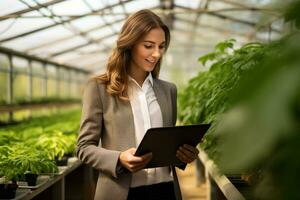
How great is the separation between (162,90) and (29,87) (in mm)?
8972

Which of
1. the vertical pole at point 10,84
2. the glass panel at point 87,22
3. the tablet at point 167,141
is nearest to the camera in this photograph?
the tablet at point 167,141

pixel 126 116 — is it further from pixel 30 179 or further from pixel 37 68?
pixel 37 68

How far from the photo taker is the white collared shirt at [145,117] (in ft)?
5.81

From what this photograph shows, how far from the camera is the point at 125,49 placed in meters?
1.83

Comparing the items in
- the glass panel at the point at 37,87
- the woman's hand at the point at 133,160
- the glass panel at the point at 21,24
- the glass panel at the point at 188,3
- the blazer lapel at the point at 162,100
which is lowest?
the woman's hand at the point at 133,160

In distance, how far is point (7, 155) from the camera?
2736mm

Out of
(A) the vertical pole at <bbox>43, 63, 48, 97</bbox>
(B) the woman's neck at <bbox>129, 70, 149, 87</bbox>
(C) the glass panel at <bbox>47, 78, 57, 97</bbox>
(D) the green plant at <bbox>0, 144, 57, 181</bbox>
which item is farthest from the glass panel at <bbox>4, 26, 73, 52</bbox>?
(B) the woman's neck at <bbox>129, 70, 149, 87</bbox>

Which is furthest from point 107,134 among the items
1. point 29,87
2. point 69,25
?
point 29,87

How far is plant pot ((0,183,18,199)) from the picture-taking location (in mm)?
2156

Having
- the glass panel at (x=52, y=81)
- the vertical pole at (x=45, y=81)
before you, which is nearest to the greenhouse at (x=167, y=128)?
the vertical pole at (x=45, y=81)

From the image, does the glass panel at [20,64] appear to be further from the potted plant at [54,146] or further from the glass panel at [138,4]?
the potted plant at [54,146]

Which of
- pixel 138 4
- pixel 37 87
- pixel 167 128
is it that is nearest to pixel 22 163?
pixel 167 128

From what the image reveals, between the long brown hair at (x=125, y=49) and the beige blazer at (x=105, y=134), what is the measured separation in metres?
0.04

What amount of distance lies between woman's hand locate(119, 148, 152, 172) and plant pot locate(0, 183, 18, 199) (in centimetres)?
83
